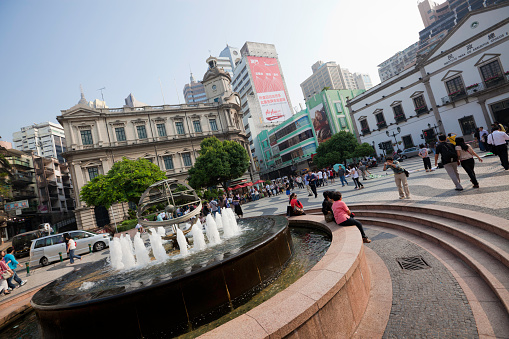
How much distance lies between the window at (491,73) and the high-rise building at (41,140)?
310 feet

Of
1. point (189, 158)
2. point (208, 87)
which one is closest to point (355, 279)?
point (189, 158)

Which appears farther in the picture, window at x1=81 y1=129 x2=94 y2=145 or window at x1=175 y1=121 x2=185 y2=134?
window at x1=175 y1=121 x2=185 y2=134

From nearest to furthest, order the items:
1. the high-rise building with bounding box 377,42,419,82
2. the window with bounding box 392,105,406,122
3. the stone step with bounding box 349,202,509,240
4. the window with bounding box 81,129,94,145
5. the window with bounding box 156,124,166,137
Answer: the stone step with bounding box 349,202,509,240 < the window with bounding box 392,105,406,122 < the window with bounding box 81,129,94,145 < the window with bounding box 156,124,166,137 < the high-rise building with bounding box 377,42,419,82

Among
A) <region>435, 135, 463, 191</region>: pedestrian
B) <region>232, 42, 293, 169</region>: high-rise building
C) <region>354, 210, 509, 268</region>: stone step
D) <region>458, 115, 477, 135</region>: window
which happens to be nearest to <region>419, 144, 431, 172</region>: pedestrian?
<region>435, 135, 463, 191</region>: pedestrian

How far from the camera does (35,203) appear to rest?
39656 millimetres

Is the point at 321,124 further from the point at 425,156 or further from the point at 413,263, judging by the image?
the point at 413,263

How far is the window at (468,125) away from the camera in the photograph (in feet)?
85.2

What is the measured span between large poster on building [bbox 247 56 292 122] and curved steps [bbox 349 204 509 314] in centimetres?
5827

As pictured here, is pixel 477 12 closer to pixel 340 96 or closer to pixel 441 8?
pixel 340 96

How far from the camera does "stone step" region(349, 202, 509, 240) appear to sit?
383 cm

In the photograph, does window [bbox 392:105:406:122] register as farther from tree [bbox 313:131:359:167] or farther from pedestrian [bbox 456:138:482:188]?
pedestrian [bbox 456:138:482:188]

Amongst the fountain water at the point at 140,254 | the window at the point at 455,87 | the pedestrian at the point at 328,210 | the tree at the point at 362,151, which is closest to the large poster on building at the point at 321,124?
the tree at the point at 362,151

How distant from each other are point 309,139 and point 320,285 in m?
46.1

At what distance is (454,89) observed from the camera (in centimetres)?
2703
